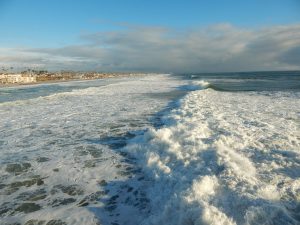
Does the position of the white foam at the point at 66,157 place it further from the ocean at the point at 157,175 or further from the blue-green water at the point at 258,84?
the blue-green water at the point at 258,84

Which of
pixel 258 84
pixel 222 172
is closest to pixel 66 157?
pixel 222 172

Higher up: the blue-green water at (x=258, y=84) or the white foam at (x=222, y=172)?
the white foam at (x=222, y=172)

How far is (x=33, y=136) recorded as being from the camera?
33.2ft

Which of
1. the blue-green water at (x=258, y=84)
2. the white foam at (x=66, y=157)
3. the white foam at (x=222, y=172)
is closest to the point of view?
the white foam at (x=222, y=172)

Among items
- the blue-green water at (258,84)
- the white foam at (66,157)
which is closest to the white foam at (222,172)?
the white foam at (66,157)

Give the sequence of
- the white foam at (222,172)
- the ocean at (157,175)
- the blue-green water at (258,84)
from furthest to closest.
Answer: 1. the blue-green water at (258,84)
2. the ocean at (157,175)
3. the white foam at (222,172)

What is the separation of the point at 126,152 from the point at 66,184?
2356 millimetres

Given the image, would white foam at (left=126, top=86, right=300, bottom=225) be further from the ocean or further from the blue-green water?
the blue-green water

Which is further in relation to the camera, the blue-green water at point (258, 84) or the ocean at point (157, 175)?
the blue-green water at point (258, 84)

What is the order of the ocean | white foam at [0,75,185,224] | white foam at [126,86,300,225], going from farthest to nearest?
white foam at [0,75,185,224] → the ocean → white foam at [126,86,300,225]

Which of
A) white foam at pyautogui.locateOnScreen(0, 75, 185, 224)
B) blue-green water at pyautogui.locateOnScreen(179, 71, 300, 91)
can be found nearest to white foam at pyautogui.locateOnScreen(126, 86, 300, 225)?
white foam at pyautogui.locateOnScreen(0, 75, 185, 224)

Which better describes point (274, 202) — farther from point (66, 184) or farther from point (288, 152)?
point (66, 184)

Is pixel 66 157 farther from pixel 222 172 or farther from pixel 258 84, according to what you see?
pixel 258 84

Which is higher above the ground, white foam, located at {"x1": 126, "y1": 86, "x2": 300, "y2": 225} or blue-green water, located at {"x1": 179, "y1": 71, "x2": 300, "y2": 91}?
white foam, located at {"x1": 126, "y1": 86, "x2": 300, "y2": 225}
